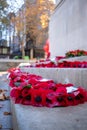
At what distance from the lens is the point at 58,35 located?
1371 centimetres

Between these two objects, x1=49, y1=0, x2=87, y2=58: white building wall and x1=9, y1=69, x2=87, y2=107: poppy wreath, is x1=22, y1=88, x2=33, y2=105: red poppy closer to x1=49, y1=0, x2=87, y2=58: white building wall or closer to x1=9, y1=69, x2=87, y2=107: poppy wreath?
x1=9, y1=69, x2=87, y2=107: poppy wreath

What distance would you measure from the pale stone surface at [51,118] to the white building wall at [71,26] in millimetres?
5853

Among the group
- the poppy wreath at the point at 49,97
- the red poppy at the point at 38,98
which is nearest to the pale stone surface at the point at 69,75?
the poppy wreath at the point at 49,97

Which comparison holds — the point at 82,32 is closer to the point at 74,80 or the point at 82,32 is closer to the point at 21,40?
the point at 74,80

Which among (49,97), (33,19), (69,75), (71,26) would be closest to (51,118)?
(49,97)

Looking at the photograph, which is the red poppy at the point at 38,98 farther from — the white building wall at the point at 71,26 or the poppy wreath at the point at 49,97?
the white building wall at the point at 71,26

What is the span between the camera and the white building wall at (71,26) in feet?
30.0

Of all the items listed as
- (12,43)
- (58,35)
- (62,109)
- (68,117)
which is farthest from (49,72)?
(12,43)

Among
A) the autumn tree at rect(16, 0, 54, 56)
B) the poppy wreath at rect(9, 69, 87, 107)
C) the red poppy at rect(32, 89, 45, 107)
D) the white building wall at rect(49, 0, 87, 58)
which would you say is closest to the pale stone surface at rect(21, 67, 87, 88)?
the poppy wreath at rect(9, 69, 87, 107)

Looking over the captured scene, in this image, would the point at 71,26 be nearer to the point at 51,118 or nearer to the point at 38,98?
the point at 38,98

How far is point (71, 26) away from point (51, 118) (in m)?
8.25

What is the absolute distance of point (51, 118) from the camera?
8.68 feet

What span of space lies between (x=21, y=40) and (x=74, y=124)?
3807 centimetres

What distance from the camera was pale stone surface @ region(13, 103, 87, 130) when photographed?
2.38m
